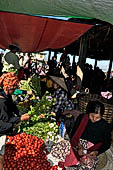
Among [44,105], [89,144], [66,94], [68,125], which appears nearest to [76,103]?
[66,94]

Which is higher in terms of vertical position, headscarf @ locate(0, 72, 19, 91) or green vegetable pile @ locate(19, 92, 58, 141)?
headscarf @ locate(0, 72, 19, 91)

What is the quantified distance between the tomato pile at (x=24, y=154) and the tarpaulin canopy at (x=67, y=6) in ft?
5.54

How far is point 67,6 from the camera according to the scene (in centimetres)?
105

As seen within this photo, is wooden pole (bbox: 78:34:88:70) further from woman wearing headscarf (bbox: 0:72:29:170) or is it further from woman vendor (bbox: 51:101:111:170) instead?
woman wearing headscarf (bbox: 0:72:29:170)

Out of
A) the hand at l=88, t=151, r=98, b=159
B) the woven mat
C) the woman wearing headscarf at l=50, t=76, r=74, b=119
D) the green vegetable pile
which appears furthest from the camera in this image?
the woman wearing headscarf at l=50, t=76, r=74, b=119

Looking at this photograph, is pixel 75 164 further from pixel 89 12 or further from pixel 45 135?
pixel 89 12

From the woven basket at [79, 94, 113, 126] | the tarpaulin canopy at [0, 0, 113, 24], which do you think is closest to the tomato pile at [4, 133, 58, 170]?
the tarpaulin canopy at [0, 0, 113, 24]

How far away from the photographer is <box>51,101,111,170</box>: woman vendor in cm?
226

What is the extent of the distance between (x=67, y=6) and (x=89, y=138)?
5.99ft

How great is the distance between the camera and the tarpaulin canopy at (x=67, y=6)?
98cm

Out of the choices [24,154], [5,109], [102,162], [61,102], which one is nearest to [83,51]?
[61,102]

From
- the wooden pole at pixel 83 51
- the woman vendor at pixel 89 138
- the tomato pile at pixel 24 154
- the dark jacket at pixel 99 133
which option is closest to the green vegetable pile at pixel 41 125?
the tomato pile at pixel 24 154

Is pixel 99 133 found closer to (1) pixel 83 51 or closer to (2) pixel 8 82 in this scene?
(2) pixel 8 82

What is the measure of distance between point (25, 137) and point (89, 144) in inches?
34.4
